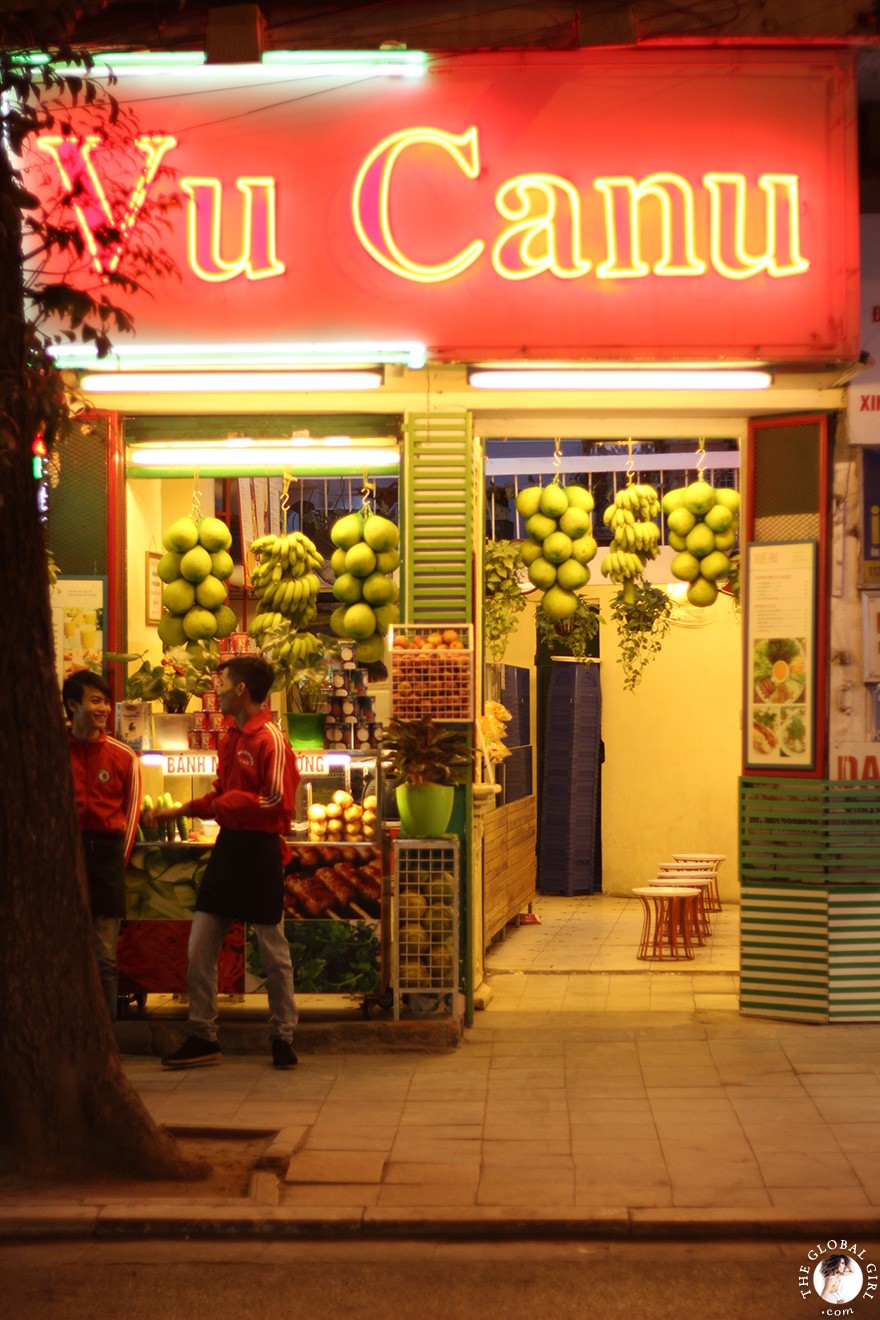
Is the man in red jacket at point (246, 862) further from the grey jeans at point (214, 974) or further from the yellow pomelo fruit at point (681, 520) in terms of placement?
the yellow pomelo fruit at point (681, 520)

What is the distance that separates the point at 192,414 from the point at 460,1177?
516 cm

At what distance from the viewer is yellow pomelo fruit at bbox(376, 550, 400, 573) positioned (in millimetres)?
9500

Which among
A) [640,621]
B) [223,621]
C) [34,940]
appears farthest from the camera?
[640,621]

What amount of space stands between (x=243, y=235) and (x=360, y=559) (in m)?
2.02

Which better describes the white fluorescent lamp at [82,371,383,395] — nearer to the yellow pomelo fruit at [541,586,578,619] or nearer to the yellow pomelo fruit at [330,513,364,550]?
the yellow pomelo fruit at [330,513,364,550]

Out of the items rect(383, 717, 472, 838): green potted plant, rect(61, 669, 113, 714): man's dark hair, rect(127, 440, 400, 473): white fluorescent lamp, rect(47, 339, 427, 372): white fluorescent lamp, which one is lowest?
rect(383, 717, 472, 838): green potted plant

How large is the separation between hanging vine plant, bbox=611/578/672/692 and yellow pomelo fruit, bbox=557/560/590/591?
67.3 inches

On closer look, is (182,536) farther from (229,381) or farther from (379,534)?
(379,534)

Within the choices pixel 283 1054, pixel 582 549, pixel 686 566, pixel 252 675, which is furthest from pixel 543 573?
pixel 283 1054

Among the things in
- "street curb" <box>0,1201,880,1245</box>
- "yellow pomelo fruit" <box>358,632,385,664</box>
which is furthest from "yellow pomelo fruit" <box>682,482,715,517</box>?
"street curb" <box>0,1201,880,1245</box>

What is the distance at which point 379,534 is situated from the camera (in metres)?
9.42

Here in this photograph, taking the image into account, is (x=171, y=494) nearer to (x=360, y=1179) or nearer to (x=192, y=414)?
(x=192, y=414)

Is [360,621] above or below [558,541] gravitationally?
below

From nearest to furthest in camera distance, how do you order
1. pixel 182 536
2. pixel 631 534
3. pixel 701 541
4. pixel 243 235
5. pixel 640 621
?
pixel 243 235 → pixel 182 536 → pixel 701 541 → pixel 631 534 → pixel 640 621
